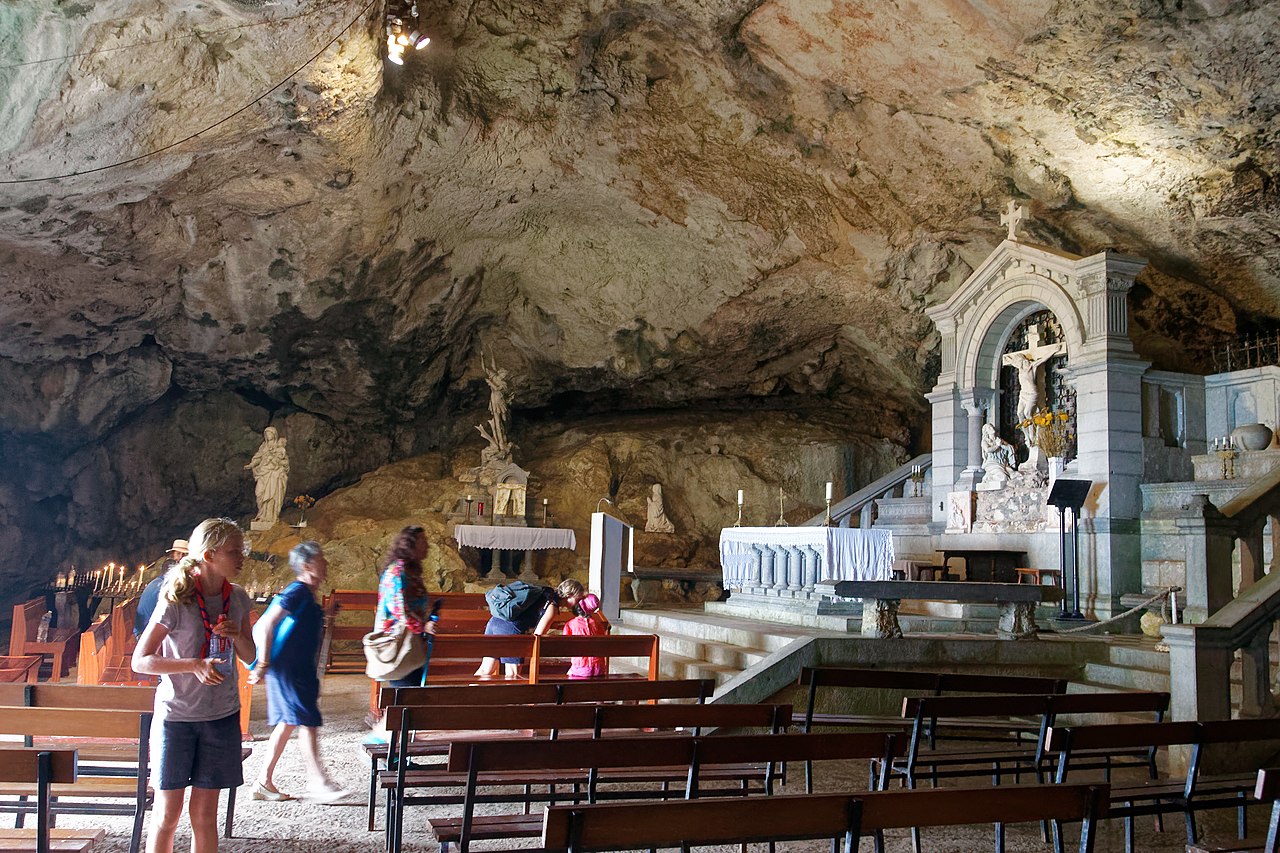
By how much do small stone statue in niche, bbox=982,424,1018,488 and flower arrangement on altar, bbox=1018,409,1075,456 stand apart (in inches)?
19.0

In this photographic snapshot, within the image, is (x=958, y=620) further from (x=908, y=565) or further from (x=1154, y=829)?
(x=1154, y=829)

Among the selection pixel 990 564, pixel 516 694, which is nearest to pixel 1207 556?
pixel 990 564

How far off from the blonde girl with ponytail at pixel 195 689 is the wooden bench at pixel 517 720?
2.55 ft

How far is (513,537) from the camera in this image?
1577cm

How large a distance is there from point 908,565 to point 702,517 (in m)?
6.68

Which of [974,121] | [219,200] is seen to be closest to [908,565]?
[974,121]

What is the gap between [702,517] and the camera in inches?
726

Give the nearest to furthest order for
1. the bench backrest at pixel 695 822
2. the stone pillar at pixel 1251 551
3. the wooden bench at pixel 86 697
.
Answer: the bench backrest at pixel 695 822 < the wooden bench at pixel 86 697 < the stone pillar at pixel 1251 551

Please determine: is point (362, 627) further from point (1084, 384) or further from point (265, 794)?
point (1084, 384)

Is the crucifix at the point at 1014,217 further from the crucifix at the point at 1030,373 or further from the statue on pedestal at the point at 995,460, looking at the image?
the statue on pedestal at the point at 995,460

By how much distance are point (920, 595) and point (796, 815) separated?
238 inches

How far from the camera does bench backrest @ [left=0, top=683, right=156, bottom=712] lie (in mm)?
4746

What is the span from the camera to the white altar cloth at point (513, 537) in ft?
50.9

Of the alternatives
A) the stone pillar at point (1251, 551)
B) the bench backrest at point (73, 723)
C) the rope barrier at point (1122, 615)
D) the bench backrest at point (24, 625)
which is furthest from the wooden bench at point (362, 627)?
→ the bench backrest at point (73, 723)
